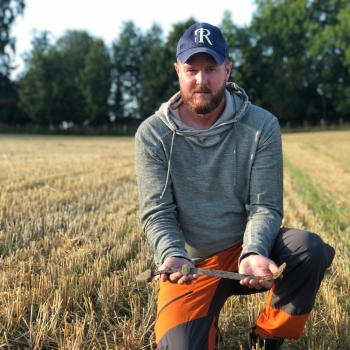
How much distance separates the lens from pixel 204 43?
8.98 ft

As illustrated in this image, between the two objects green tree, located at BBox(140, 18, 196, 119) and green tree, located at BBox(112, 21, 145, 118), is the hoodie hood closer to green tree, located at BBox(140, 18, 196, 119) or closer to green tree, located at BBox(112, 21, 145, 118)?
green tree, located at BBox(140, 18, 196, 119)

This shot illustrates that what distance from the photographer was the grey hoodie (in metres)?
2.85

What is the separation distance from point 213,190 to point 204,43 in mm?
852

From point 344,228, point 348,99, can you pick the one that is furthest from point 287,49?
point 344,228

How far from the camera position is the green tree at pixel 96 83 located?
50562 millimetres

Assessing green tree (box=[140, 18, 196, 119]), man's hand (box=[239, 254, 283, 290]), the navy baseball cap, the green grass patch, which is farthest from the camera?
green tree (box=[140, 18, 196, 119])

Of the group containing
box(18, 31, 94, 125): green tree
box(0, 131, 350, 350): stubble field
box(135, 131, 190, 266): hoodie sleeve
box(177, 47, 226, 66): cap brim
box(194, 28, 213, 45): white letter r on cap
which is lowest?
box(0, 131, 350, 350): stubble field

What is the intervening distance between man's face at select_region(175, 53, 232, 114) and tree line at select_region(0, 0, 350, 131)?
45125 mm

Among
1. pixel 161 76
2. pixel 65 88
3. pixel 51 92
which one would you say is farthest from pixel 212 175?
pixel 65 88

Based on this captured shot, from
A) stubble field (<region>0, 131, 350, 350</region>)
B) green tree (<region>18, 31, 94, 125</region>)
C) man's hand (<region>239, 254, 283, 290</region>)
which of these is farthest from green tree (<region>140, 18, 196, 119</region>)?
man's hand (<region>239, 254, 283, 290</region>)

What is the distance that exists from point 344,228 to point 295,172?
23.0ft

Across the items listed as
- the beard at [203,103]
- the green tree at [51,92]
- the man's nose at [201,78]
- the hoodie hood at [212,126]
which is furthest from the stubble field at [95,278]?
the green tree at [51,92]

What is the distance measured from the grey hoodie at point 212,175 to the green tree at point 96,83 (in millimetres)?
48224

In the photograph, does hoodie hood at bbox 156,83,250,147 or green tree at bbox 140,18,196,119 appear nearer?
hoodie hood at bbox 156,83,250,147
